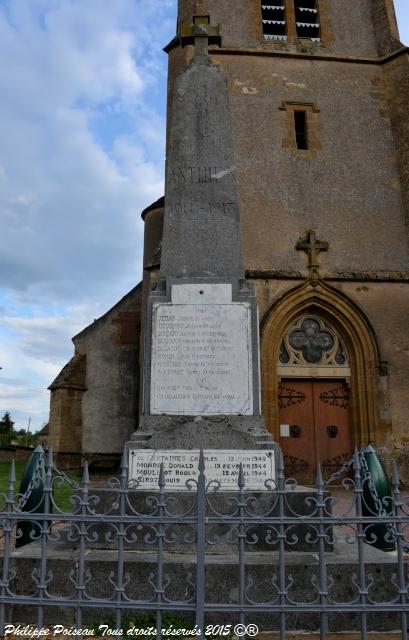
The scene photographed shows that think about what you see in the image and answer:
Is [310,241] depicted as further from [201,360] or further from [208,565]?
[208,565]

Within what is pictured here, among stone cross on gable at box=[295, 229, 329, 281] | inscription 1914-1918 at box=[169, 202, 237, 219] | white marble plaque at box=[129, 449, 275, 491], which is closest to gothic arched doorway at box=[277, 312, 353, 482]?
stone cross on gable at box=[295, 229, 329, 281]

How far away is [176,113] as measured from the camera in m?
6.44

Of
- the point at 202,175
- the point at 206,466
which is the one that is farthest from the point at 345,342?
the point at 206,466

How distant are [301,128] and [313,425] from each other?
7890 mm

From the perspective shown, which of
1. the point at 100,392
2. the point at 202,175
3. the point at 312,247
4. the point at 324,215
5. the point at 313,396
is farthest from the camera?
Answer: the point at 100,392

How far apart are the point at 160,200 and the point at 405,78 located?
24.4ft

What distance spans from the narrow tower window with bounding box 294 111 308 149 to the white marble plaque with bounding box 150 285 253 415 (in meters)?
10.6

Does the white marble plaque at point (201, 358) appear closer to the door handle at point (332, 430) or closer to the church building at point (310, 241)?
the church building at point (310, 241)

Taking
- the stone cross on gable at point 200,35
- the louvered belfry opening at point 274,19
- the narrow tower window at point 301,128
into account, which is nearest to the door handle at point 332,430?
the narrow tower window at point 301,128

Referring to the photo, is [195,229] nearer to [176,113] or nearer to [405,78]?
[176,113]

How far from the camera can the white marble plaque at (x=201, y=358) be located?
17.1ft

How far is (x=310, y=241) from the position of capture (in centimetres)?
1330

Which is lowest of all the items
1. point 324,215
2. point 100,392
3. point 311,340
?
point 100,392

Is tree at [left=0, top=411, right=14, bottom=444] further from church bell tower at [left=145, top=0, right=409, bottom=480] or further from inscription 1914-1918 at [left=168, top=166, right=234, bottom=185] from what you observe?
inscription 1914-1918 at [left=168, top=166, right=234, bottom=185]
